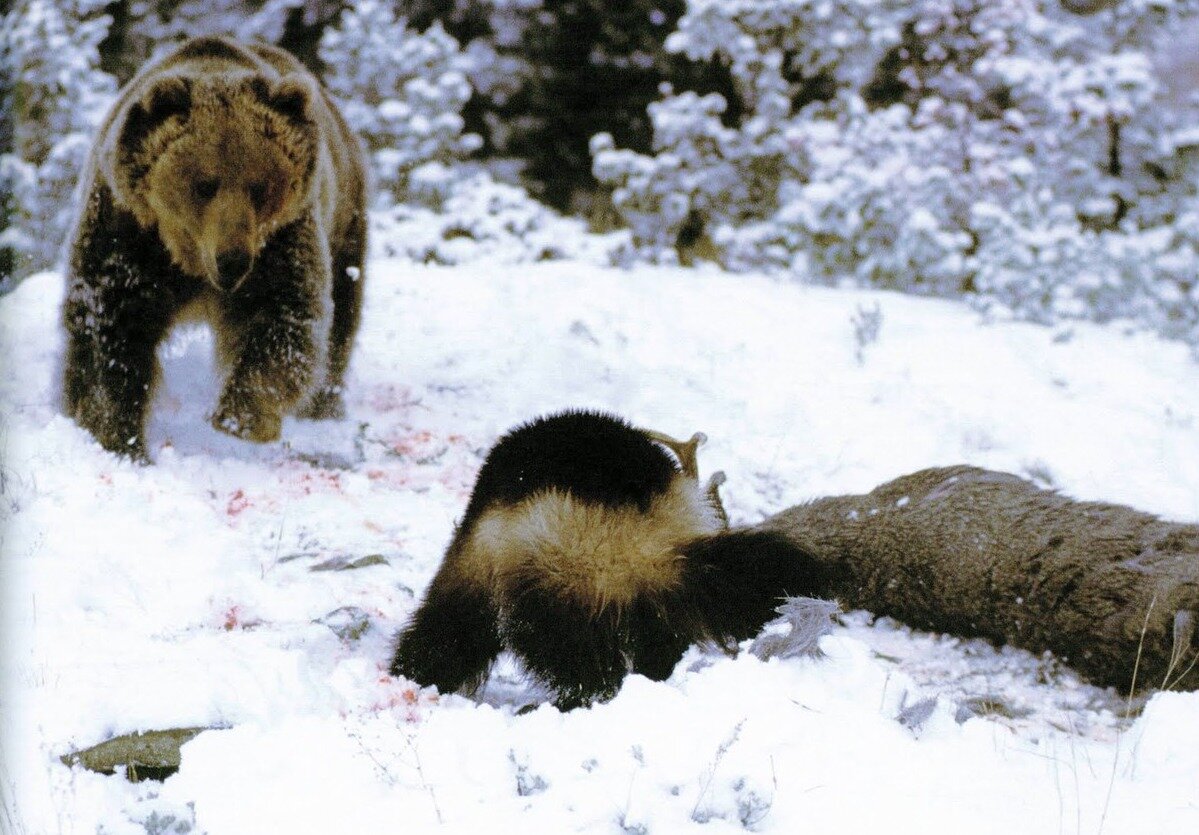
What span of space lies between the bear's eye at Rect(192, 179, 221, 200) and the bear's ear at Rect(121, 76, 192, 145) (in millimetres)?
295

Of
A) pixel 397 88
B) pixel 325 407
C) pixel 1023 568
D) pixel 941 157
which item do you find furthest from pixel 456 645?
pixel 397 88

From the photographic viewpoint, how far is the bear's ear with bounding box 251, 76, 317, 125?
462cm

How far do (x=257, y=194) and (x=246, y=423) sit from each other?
39.8 inches

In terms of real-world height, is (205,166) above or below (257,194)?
above

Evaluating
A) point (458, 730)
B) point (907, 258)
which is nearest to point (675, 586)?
point (458, 730)

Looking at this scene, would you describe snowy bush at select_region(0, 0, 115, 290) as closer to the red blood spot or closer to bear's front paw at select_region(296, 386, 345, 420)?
bear's front paw at select_region(296, 386, 345, 420)

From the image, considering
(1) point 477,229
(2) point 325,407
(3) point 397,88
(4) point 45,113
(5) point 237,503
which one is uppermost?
(5) point 237,503

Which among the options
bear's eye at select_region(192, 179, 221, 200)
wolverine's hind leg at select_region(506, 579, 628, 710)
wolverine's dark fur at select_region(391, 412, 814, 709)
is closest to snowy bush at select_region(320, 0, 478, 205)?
bear's eye at select_region(192, 179, 221, 200)

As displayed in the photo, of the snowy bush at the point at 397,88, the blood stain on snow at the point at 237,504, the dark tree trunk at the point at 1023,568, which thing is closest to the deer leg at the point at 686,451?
the dark tree trunk at the point at 1023,568

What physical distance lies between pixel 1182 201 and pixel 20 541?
10886 mm

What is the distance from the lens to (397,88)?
36.2 ft

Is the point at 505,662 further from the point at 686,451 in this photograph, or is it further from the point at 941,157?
the point at 941,157

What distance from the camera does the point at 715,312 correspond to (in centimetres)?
763

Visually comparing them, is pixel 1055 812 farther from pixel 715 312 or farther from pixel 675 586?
pixel 715 312
